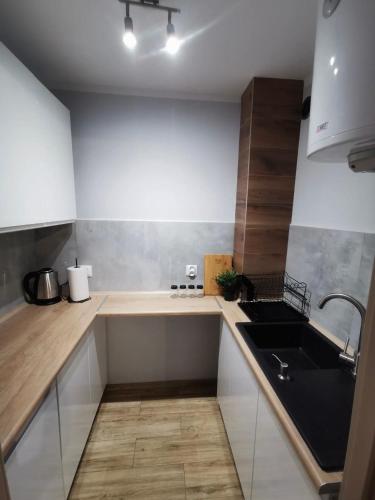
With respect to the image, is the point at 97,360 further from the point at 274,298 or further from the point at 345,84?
the point at 345,84

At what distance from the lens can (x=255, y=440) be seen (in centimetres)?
106

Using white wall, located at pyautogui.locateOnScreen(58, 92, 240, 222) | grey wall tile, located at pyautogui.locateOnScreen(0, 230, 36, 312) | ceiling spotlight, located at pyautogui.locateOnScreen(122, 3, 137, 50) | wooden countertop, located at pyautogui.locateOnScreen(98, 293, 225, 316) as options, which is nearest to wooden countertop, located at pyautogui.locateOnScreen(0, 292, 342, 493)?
wooden countertop, located at pyautogui.locateOnScreen(98, 293, 225, 316)

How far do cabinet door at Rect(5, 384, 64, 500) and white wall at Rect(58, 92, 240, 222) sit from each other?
134 centimetres

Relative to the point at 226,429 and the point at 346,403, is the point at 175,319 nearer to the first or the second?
the point at 226,429

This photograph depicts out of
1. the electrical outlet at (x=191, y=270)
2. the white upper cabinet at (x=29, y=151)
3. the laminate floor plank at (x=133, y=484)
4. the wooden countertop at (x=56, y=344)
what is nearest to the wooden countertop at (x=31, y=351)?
the wooden countertop at (x=56, y=344)

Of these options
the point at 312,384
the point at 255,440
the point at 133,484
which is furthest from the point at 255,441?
the point at 133,484

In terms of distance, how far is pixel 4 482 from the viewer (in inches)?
19.4

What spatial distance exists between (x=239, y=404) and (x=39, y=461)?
37.8 inches

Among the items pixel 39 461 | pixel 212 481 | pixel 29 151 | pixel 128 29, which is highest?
pixel 128 29

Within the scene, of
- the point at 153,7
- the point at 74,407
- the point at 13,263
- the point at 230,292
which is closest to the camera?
the point at 153,7

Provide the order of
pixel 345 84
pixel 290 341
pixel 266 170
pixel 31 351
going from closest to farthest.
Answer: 1. pixel 345 84
2. pixel 31 351
3. pixel 290 341
4. pixel 266 170

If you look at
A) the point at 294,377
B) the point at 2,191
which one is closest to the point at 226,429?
the point at 294,377

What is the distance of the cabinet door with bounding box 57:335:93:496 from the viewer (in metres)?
1.13

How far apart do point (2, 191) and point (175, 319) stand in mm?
1508
